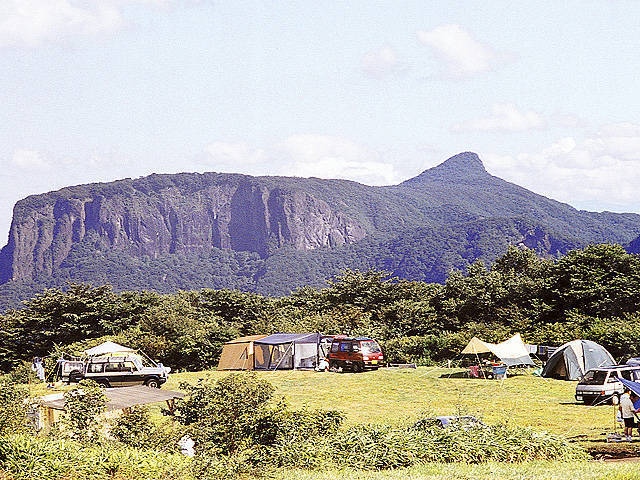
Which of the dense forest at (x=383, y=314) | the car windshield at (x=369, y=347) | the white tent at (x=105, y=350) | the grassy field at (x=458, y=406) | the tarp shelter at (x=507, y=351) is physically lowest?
the grassy field at (x=458, y=406)

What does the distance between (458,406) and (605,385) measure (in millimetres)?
7495

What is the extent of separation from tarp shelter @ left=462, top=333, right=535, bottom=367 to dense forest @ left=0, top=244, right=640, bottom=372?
373 cm

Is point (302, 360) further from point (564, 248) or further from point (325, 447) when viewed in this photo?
point (564, 248)

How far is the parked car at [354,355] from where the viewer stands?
2939cm

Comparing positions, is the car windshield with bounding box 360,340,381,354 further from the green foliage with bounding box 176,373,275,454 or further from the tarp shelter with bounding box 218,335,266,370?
the green foliage with bounding box 176,373,275,454

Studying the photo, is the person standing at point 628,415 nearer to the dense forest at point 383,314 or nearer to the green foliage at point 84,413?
the green foliage at point 84,413

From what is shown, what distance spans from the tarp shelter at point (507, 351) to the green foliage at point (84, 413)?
18113mm

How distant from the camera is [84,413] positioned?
1257 cm

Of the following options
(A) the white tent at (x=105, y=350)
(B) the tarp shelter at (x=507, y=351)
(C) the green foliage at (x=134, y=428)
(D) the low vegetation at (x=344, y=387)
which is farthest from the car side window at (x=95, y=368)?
(C) the green foliage at (x=134, y=428)

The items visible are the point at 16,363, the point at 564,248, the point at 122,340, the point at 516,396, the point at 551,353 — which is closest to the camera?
the point at 516,396

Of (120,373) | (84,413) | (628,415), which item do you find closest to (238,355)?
(120,373)

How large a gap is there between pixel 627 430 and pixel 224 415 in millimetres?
8073

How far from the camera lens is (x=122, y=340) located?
3600 cm

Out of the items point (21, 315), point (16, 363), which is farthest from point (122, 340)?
point (21, 315)
